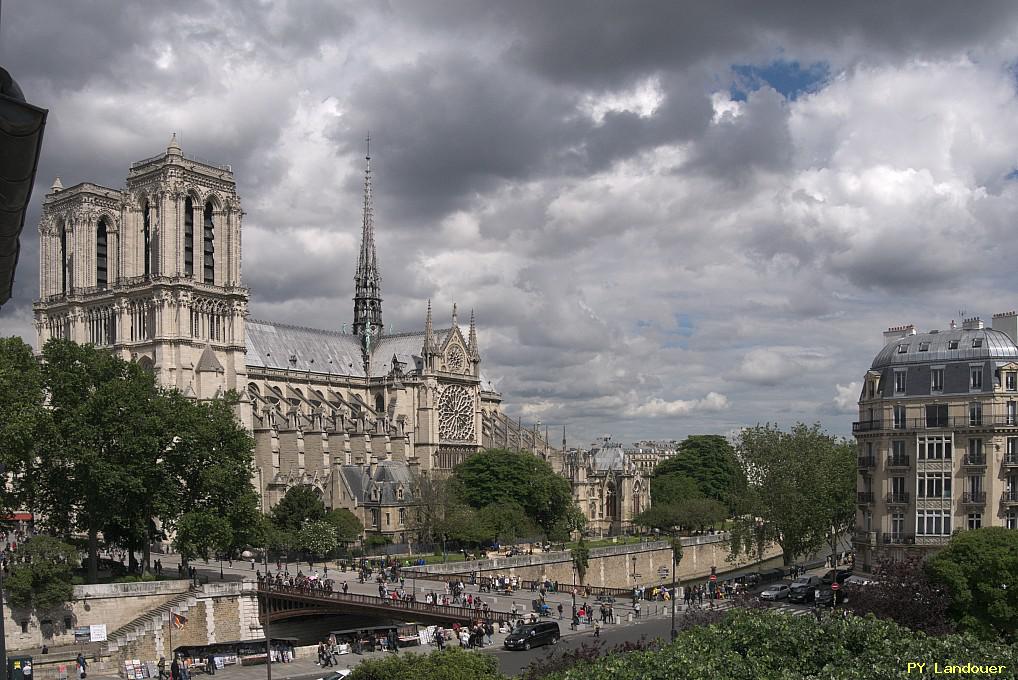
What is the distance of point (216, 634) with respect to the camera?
52938mm

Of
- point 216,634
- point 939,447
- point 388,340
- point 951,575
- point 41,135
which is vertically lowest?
point 216,634

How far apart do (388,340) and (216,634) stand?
69.4 metres

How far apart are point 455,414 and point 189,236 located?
34.8 m

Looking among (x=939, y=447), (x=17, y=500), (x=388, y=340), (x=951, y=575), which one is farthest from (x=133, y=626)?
(x=388, y=340)

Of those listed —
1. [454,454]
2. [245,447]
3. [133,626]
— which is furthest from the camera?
[454,454]

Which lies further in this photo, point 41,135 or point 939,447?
point 939,447

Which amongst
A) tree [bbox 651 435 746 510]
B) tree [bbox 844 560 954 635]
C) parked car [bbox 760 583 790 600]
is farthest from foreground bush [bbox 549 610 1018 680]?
tree [bbox 651 435 746 510]

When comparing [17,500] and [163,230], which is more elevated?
[163,230]

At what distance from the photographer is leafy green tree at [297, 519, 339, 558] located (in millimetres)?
71125

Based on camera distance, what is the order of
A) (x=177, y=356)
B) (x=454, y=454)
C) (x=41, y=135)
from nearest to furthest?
(x=41, y=135) → (x=177, y=356) → (x=454, y=454)

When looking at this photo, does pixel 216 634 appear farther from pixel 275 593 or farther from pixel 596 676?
pixel 596 676

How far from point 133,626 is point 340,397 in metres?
60.2

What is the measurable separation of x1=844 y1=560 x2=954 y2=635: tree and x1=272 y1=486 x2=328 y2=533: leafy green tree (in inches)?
1829

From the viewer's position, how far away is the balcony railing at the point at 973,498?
4966 cm
